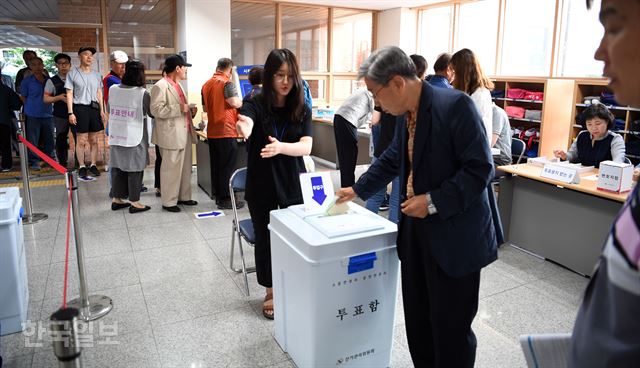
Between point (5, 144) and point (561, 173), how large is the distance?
6.85 m

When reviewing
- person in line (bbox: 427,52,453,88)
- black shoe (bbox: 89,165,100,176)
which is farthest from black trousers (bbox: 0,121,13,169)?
person in line (bbox: 427,52,453,88)

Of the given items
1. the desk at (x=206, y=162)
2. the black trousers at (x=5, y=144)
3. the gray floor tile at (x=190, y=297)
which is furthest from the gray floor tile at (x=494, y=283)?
the black trousers at (x=5, y=144)

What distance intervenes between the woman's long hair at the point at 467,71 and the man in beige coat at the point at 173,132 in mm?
2551

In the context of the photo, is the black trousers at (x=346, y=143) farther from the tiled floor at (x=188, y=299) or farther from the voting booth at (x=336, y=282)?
the voting booth at (x=336, y=282)

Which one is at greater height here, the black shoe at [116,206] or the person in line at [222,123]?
the person in line at [222,123]

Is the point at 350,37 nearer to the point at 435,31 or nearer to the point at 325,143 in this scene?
the point at 435,31

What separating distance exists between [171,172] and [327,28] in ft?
18.7

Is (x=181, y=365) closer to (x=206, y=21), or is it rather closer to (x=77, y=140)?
(x=77, y=140)

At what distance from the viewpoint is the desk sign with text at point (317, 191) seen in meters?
2.07

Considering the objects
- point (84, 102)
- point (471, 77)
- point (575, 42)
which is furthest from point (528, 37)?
point (84, 102)

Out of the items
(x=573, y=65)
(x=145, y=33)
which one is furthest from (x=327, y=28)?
(x=573, y=65)

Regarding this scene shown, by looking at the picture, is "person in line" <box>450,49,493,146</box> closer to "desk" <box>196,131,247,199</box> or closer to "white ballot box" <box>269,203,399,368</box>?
"white ballot box" <box>269,203,399,368</box>

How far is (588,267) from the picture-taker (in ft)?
10.6

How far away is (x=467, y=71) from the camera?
3.44m
